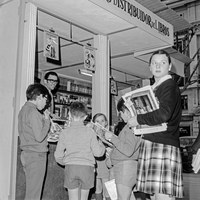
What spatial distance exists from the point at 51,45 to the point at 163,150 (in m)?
2.60

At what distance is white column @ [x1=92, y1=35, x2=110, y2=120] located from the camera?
5020 mm

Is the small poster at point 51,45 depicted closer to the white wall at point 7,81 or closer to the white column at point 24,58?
the white column at point 24,58

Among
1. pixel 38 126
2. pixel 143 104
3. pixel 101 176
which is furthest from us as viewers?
pixel 101 176

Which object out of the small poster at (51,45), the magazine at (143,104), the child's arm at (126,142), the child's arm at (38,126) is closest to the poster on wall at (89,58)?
the small poster at (51,45)

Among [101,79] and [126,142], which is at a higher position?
[101,79]

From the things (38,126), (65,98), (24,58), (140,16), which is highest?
(140,16)

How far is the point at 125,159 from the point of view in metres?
3.19

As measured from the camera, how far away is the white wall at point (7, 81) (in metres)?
3.48

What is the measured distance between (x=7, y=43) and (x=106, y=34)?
202cm

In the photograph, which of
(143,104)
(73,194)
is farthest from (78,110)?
(143,104)

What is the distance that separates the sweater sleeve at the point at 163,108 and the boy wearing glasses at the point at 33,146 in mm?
1267

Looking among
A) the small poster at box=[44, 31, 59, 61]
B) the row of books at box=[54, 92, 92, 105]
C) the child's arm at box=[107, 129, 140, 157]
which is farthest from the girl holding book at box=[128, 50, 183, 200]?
the row of books at box=[54, 92, 92, 105]

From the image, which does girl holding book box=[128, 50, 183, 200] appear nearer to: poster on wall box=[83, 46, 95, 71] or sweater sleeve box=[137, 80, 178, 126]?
sweater sleeve box=[137, 80, 178, 126]

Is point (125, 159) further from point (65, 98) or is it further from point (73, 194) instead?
point (65, 98)
